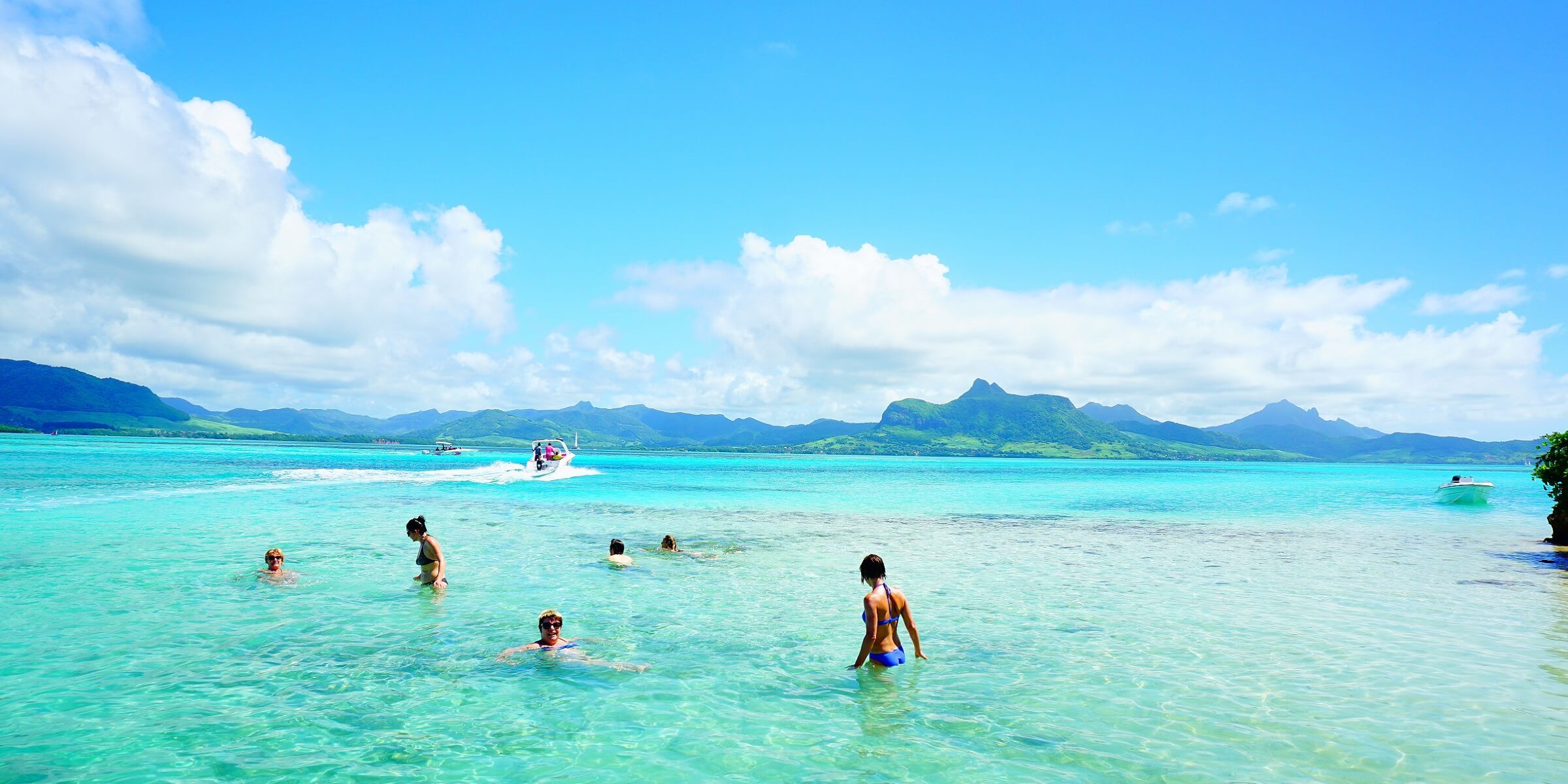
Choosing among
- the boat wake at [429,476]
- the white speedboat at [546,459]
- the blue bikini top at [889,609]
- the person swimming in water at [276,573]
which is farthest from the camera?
the white speedboat at [546,459]

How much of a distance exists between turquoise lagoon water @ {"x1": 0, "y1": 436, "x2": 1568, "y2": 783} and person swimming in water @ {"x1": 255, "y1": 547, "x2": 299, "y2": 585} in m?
0.60

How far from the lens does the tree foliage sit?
32750mm

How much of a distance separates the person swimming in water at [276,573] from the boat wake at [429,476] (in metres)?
53.1

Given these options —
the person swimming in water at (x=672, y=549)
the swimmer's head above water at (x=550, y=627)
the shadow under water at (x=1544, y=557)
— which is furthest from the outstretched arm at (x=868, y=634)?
the shadow under water at (x=1544, y=557)

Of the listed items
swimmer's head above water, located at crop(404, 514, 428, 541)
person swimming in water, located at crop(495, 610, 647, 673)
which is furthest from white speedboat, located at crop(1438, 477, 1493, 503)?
swimmer's head above water, located at crop(404, 514, 428, 541)

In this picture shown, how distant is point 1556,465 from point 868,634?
38.5 metres

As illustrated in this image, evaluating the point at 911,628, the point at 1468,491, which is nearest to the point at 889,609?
the point at 911,628

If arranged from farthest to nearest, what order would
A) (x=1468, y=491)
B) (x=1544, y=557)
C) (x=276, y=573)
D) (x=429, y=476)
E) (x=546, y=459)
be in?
1. (x=546, y=459)
2. (x=429, y=476)
3. (x=1468, y=491)
4. (x=1544, y=557)
5. (x=276, y=573)

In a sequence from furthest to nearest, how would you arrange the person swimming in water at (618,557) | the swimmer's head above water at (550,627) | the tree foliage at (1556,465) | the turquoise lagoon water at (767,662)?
1. the tree foliage at (1556,465)
2. the person swimming in water at (618,557)
3. the swimmer's head above water at (550,627)
4. the turquoise lagoon water at (767,662)

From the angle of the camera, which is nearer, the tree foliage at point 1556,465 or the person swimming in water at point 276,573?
the person swimming in water at point 276,573

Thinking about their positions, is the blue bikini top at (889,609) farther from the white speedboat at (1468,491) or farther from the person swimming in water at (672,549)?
the white speedboat at (1468,491)

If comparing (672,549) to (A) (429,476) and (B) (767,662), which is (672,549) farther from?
(A) (429,476)

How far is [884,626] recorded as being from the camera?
12883mm

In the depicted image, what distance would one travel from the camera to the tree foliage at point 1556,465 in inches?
1289
